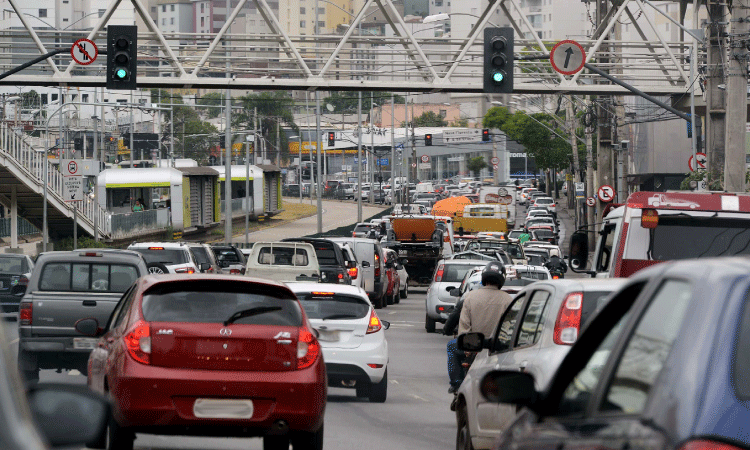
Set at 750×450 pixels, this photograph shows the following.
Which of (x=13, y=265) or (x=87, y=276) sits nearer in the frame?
(x=87, y=276)

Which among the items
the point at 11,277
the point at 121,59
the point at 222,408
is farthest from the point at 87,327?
the point at 11,277

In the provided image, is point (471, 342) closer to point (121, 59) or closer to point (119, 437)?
point (119, 437)

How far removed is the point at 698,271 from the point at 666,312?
0.18m

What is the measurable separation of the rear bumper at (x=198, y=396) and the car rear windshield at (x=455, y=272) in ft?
58.4

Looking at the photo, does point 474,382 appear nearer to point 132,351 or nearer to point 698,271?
point 132,351

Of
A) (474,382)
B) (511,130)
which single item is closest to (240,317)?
(474,382)

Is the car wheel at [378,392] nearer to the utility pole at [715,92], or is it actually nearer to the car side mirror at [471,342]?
the car side mirror at [471,342]

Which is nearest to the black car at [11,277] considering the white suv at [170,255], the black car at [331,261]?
the white suv at [170,255]

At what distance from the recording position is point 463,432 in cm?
886

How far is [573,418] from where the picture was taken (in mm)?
4012

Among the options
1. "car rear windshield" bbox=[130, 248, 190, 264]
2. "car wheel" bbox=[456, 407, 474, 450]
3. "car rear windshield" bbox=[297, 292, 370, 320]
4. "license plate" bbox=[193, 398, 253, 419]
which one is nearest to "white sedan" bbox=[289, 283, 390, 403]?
"car rear windshield" bbox=[297, 292, 370, 320]

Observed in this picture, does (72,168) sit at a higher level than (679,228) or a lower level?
higher

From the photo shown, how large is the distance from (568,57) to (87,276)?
13722 millimetres

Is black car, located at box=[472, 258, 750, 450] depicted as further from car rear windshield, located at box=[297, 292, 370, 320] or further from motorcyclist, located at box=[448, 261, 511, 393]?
car rear windshield, located at box=[297, 292, 370, 320]
